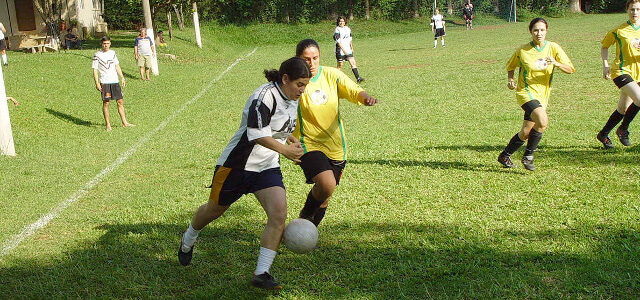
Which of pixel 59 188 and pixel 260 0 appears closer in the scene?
pixel 59 188

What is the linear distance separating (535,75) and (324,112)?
354 cm

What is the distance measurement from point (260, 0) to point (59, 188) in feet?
152

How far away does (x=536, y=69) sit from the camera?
799 centimetres

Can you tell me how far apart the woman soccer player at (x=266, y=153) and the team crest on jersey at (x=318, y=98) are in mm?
771

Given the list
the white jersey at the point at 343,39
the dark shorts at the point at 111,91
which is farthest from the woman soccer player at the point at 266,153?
the white jersey at the point at 343,39

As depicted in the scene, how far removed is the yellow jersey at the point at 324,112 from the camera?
5766 millimetres

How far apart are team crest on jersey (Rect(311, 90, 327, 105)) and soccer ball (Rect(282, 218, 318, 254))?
133 cm

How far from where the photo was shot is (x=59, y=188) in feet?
28.9

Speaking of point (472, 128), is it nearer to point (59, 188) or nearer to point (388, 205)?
point (388, 205)

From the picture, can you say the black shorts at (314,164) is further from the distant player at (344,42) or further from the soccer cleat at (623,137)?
the distant player at (344,42)

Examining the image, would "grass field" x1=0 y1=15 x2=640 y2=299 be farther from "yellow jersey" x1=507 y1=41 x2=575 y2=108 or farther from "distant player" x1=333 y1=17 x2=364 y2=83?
"distant player" x1=333 y1=17 x2=364 y2=83

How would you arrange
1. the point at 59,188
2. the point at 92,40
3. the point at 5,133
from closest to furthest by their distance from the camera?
the point at 59,188 → the point at 5,133 → the point at 92,40

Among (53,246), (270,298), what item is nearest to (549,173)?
(270,298)

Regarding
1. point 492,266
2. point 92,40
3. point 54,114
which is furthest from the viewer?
point 92,40
